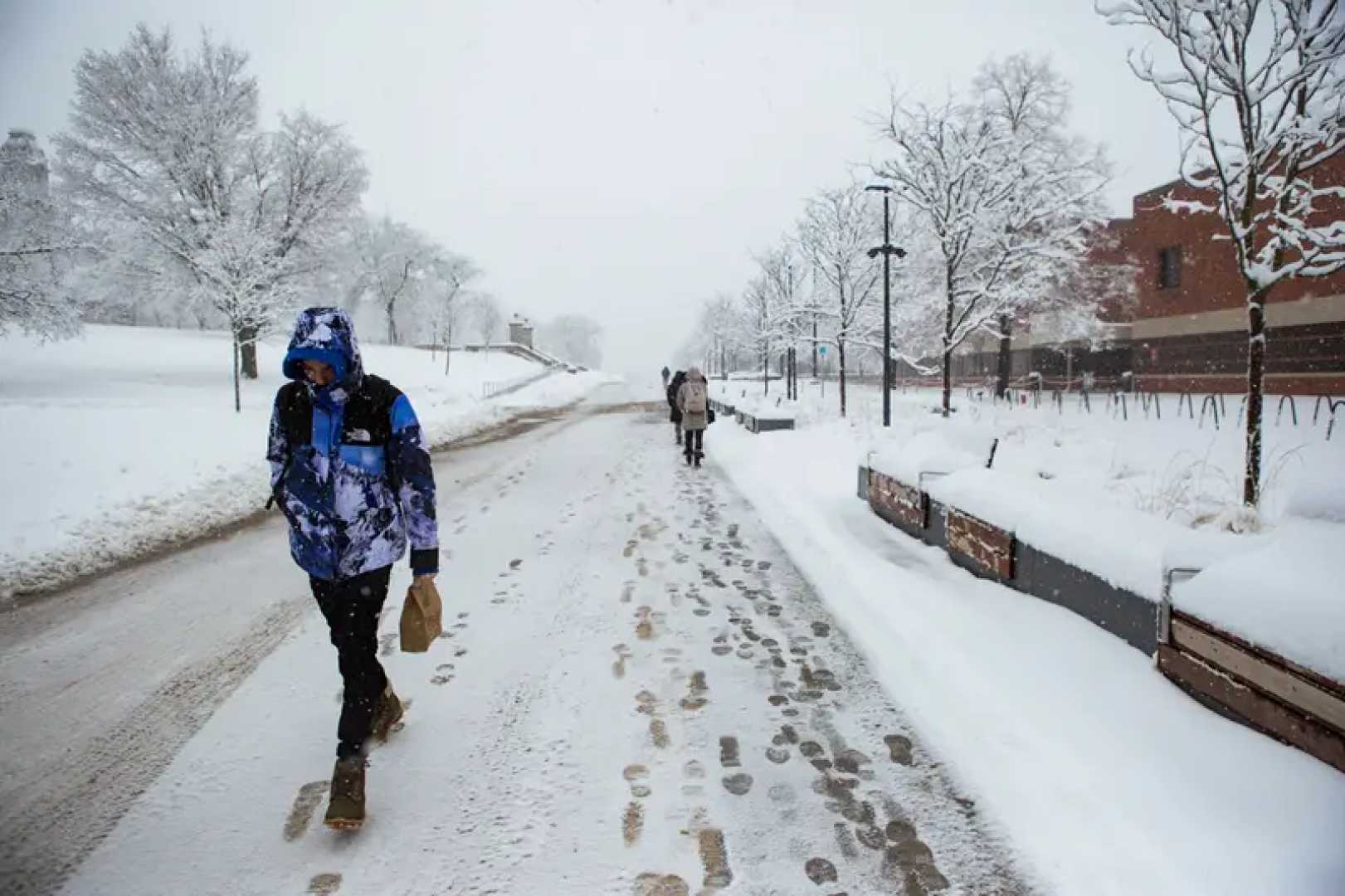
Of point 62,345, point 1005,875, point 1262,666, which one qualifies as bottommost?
point 1005,875

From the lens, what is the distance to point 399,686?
12.5ft

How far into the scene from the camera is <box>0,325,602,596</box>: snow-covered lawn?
6.64 m

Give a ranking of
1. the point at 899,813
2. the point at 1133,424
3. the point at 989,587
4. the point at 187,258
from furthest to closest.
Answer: the point at 187,258, the point at 1133,424, the point at 989,587, the point at 899,813

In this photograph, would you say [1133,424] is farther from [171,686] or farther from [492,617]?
[171,686]

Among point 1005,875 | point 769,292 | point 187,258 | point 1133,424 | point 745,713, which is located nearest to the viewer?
point 1005,875

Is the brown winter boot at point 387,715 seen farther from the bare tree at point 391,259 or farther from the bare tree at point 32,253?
the bare tree at point 391,259

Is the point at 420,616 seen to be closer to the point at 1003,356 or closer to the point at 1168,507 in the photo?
the point at 1168,507

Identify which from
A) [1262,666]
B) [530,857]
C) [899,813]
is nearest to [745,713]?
[899,813]

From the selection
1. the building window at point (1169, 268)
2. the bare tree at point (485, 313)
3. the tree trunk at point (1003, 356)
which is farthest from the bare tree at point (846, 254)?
the bare tree at point (485, 313)

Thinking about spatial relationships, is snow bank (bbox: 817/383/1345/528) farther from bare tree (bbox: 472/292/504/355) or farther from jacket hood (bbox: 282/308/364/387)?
bare tree (bbox: 472/292/504/355)

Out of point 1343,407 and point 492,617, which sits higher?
point 1343,407

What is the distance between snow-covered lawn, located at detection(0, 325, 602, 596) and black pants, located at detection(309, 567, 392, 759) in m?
4.84

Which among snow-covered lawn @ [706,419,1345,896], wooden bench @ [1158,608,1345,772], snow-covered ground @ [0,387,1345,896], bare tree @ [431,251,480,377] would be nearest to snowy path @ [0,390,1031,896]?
snow-covered ground @ [0,387,1345,896]

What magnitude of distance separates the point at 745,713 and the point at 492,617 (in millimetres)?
2151
